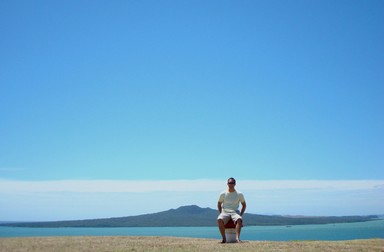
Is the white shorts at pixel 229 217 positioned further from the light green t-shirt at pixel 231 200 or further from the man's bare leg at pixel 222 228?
the light green t-shirt at pixel 231 200

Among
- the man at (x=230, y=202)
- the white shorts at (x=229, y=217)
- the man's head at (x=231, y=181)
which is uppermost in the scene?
the man's head at (x=231, y=181)

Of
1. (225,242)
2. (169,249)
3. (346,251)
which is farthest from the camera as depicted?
(225,242)

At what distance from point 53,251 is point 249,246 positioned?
8043 millimetres

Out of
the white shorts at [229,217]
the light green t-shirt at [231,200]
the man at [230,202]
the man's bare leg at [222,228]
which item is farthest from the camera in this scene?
the light green t-shirt at [231,200]

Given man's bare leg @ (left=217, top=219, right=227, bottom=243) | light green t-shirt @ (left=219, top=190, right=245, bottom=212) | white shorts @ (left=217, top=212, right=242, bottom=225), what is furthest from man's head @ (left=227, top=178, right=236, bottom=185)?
man's bare leg @ (left=217, top=219, right=227, bottom=243)

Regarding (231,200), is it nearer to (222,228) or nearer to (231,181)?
(231,181)

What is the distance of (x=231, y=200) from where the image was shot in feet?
69.4

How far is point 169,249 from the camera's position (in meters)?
17.0

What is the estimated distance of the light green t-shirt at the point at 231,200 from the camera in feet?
69.1

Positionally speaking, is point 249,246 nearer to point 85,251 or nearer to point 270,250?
point 270,250

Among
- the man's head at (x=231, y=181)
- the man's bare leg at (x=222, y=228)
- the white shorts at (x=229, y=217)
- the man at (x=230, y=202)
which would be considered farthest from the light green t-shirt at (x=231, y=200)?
the man's bare leg at (x=222, y=228)

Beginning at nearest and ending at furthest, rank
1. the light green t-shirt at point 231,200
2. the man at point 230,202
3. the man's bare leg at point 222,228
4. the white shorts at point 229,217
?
1. the man's bare leg at point 222,228
2. the white shorts at point 229,217
3. the man at point 230,202
4. the light green t-shirt at point 231,200

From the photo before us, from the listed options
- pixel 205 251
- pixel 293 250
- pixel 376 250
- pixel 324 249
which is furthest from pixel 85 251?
pixel 376 250

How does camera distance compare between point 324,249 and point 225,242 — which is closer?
point 324,249
